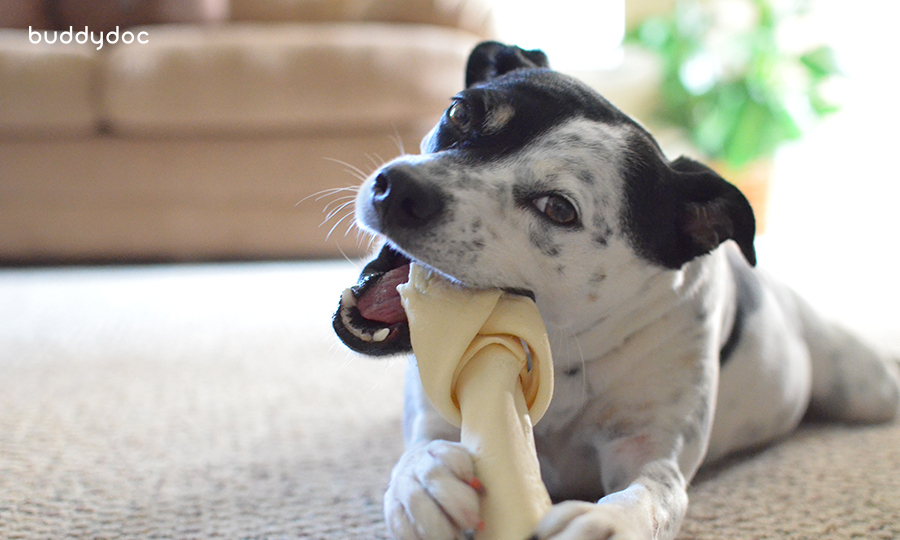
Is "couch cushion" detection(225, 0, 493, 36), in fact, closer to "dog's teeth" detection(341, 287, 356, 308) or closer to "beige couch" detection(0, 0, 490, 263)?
"beige couch" detection(0, 0, 490, 263)

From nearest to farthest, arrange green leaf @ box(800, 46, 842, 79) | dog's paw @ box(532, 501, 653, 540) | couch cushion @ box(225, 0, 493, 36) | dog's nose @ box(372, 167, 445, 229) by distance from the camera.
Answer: dog's paw @ box(532, 501, 653, 540) < dog's nose @ box(372, 167, 445, 229) < couch cushion @ box(225, 0, 493, 36) < green leaf @ box(800, 46, 842, 79)

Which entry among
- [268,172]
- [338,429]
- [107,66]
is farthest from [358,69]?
[338,429]

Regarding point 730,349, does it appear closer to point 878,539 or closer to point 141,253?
point 878,539

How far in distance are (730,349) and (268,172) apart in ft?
7.75

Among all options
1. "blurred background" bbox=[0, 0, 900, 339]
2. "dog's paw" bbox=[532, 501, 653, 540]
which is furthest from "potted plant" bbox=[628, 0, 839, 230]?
"dog's paw" bbox=[532, 501, 653, 540]

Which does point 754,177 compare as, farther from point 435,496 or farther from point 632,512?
point 435,496

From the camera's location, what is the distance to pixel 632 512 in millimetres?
858

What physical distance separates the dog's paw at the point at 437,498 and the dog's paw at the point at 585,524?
7 cm

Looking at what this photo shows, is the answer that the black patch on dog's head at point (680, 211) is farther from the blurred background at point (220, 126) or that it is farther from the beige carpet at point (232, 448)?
the blurred background at point (220, 126)

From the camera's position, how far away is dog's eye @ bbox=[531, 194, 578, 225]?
1.01 metres

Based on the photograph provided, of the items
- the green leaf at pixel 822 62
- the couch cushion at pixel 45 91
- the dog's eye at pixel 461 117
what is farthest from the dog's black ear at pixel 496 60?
the green leaf at pixel 822 62

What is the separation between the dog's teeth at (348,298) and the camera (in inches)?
39.3

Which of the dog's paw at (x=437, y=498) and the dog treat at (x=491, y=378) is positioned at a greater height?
the dog treat at (x=491, y=378)

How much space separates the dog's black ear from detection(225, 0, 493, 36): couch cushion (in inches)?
101
